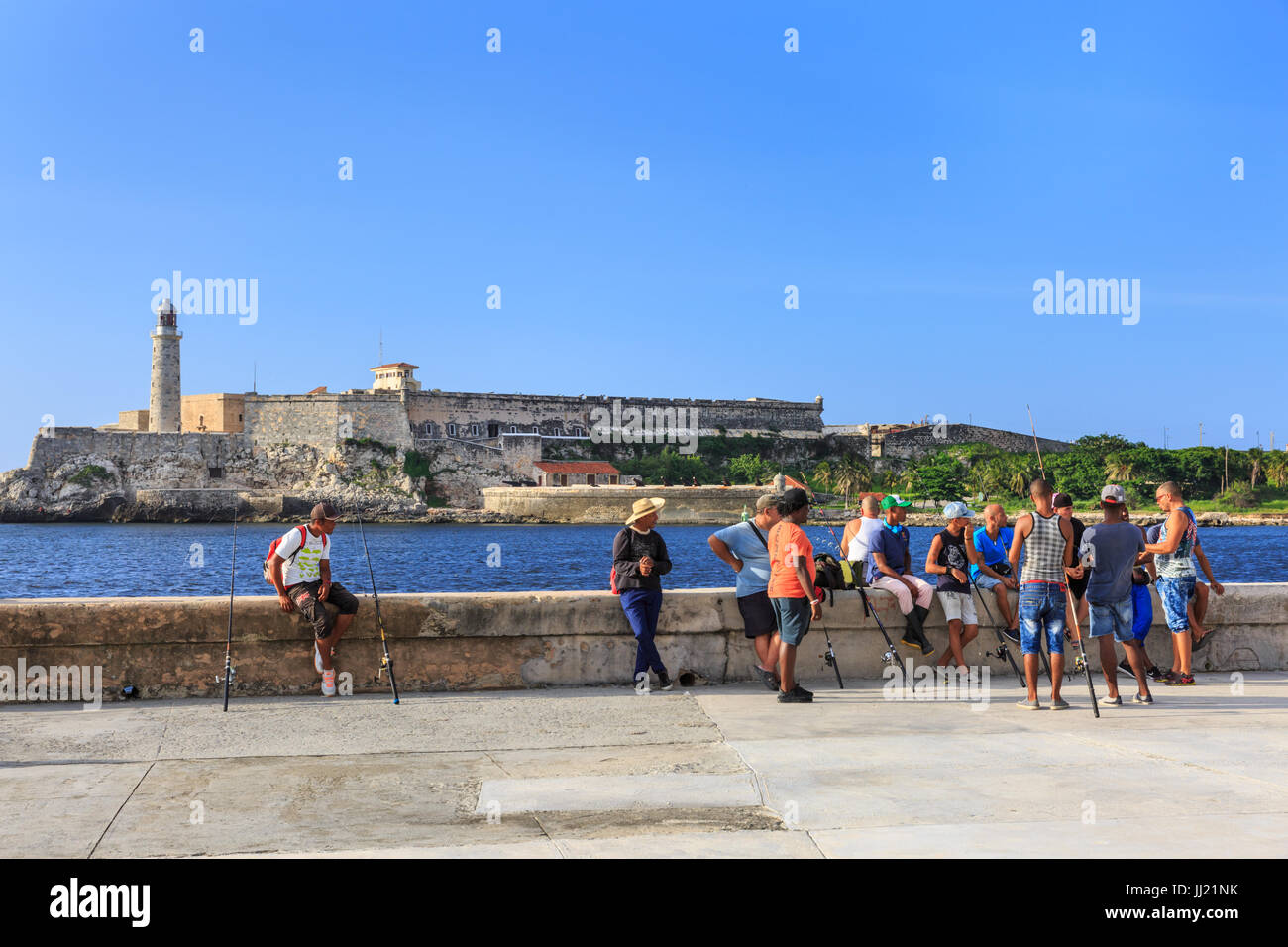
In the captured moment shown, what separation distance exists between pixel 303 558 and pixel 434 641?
96 cm

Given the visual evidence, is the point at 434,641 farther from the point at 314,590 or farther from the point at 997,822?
the point at 997,822

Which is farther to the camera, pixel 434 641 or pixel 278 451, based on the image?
pixel 278 451

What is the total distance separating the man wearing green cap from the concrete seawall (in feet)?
0.49

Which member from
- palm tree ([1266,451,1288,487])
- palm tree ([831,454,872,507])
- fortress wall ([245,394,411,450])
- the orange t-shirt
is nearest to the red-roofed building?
fortress wall ([245,394,411,450])

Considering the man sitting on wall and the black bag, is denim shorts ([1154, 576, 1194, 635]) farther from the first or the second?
the man sitting on wall

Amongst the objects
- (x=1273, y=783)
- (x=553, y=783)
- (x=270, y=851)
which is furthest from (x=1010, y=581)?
(x=270, y=851)

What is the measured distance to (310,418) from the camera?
83.1m

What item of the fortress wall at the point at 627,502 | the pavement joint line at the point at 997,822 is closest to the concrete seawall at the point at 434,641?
the pavement joint line at the point at 997,822

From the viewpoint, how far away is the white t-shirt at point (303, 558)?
679 cm

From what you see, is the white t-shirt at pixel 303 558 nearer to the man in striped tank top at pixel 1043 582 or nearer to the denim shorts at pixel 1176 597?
the man in striped tank top at pixel 1043 582

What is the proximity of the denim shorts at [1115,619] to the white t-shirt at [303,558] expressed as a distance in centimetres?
468

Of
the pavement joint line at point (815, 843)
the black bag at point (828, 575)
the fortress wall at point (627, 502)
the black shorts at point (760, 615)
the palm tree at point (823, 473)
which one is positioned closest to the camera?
the pavement joint line at point (815, 843)

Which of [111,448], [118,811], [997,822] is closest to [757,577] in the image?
[997,822]

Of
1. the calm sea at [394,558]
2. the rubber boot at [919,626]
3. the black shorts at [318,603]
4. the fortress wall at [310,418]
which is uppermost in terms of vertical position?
the fortress wall at [310,418]
